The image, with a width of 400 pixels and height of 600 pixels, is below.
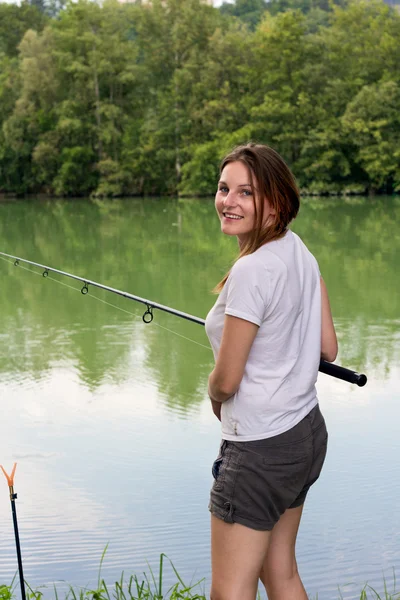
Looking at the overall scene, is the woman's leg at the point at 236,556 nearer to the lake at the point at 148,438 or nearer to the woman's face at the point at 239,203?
the woman's face at the point at 239,203

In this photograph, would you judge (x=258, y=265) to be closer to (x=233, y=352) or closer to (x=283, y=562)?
(x=233, y=352)

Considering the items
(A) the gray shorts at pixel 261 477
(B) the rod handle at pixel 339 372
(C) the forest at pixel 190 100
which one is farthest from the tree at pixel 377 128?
(A) the gray shorts at pixel 261 477

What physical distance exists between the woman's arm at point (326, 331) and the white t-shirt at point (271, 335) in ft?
0.35

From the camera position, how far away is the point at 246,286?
1.58 m

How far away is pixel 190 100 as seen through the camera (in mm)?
36375

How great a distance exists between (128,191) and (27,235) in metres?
20.0

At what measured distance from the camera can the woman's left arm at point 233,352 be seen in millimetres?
1586

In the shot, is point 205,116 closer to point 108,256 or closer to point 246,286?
point 108,256

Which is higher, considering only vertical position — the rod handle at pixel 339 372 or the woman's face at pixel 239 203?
the woman's face at pixel 239 203

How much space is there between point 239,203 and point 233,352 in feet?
1.03

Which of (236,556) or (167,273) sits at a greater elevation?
(236,556)

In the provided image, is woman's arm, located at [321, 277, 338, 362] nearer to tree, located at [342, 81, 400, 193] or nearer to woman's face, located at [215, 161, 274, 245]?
woman's face, located at [215, 161, 274, 245]

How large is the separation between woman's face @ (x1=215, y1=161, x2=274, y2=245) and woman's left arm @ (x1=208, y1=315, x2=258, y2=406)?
230mm

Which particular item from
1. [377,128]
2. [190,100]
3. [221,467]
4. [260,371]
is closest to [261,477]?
[221,467]
